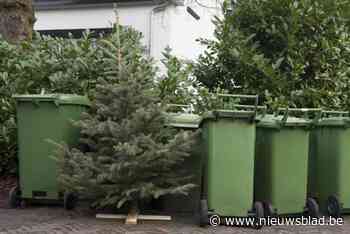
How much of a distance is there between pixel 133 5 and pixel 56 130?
8453mm

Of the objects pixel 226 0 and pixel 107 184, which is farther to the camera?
pixel 226 0

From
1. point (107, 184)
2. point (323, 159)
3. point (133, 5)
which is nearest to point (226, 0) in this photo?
point (323, 159)

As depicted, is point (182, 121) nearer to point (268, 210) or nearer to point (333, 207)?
point (268, 210)

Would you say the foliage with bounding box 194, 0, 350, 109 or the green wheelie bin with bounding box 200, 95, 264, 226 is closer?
the green wheelie bin with bounding box 200, 95, 264, 226

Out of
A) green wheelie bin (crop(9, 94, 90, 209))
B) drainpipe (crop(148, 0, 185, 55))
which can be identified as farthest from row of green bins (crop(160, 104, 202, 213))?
drainpipe (crop(148, 0, 185, 55))

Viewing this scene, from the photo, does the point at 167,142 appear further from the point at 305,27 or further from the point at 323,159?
the point at 305,27

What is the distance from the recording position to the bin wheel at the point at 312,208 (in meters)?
5.41

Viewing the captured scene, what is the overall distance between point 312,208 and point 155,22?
28.6 ft

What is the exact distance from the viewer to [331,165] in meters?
5.75

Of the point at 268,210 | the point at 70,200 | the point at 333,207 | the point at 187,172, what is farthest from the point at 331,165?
the point at 70,200

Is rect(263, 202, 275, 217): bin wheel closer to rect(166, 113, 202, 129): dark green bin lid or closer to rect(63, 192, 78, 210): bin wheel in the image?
rect(166, 113, 202, 129): dark green bin lid

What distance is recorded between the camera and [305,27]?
24.2ft

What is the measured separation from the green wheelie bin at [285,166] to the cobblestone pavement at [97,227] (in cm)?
27

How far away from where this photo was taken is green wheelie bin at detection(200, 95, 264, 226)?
5039 mm
